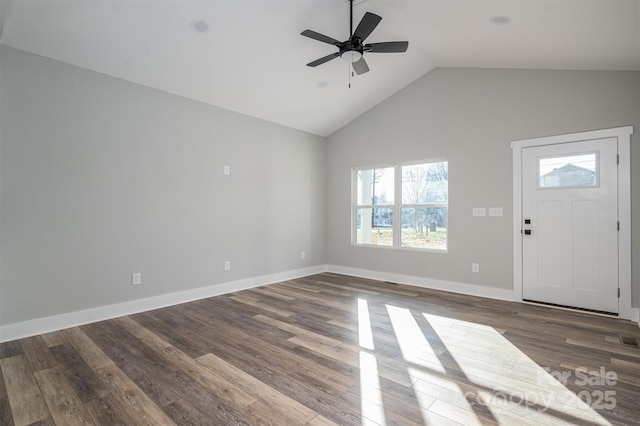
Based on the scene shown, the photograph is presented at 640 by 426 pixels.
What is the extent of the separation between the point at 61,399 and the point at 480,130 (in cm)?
536

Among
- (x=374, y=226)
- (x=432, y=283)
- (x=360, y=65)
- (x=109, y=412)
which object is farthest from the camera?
(x=374, y=226)

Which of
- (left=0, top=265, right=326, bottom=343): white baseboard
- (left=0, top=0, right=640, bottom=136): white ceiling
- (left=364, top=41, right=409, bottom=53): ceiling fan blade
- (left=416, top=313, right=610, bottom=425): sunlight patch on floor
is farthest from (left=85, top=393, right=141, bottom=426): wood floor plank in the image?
(left=364, top=41, right=409, bottom=53): ceiling fan blade

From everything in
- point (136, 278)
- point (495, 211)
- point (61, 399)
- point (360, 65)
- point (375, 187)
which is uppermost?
point (360, 65)

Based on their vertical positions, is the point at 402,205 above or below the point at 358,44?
below

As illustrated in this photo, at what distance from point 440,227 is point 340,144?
101 inches

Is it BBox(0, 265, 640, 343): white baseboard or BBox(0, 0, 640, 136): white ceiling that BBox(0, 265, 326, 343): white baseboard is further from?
BBox(0, 0, 640, 136): white ceiling

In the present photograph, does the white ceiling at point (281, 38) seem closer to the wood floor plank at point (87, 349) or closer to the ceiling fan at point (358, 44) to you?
the ceiling fan at point (358, 44)

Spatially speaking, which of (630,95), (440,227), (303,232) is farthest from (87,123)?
(630,95)

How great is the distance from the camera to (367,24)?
9.04 feet

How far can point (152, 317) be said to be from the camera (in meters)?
3.53

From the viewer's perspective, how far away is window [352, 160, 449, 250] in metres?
4.94

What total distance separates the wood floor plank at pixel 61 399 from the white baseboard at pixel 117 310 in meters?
0.98

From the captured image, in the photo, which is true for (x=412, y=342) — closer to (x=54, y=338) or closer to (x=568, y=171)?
(x=568, y=171)

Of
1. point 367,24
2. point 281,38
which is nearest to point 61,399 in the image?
point 367,24
